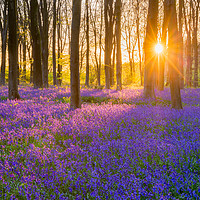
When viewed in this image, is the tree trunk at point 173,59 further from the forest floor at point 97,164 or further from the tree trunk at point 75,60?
the tree trunk at point 75,60

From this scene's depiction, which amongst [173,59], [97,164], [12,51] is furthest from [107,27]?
[97,164]

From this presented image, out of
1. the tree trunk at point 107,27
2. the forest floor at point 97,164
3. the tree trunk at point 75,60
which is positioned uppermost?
the tree trunk at point 107,27

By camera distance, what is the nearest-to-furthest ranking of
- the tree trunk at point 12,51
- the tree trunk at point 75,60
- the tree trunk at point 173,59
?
the tree trunk at point 75,60 → the tree trunk at point 173,59 → the tree trunk at point 12,51

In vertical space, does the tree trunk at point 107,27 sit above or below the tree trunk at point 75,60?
above

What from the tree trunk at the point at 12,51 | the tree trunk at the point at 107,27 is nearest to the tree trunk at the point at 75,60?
the tree trunk at the point at 12,51

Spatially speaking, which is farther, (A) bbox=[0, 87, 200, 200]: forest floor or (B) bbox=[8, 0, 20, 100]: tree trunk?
(B) bbox=[8, 0, 20, 100]: tree trunk

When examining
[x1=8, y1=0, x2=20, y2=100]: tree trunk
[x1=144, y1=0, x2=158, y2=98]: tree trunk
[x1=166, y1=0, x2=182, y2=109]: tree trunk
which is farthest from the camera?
[x1=144, y1=0, x2=158, y2=98]: tree trunk

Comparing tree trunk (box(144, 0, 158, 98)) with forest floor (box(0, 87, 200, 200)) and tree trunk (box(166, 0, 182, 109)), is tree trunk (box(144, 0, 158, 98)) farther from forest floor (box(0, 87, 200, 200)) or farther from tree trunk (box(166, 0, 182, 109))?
forest floor (box(0, 87, 200, 200))

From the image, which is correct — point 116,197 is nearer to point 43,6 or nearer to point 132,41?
point 43,6

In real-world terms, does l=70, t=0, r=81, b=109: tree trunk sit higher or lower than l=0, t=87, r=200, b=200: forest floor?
higher

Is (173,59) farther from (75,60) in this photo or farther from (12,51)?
(12,51)

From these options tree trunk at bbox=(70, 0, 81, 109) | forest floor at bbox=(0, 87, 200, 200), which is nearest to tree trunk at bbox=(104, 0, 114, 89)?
tree trunk at bbox=(70, 0, 81, 109)

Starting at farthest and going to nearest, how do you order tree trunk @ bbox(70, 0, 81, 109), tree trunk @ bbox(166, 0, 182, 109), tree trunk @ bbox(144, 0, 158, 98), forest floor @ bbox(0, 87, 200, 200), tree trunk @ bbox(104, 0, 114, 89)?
1. tree trunk @ bbox(104, 0, 114, 89)
2. tree trunk @ bbox(144, 0, 158, 98)
3. tree trunk @ bbox(166, 0, 182, 109)
4. tree trunk @ bbox(70, 0, 81, 109)
5. forest floor @ bbox(0, 87, 200, 200)

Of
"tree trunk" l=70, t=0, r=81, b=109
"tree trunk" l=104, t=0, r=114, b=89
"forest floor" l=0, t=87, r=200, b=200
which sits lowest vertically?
"forest floor" l=0, t=87, r=200, b=200
